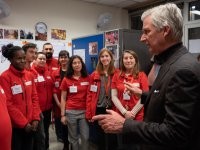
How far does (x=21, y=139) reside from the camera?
7.55 ft

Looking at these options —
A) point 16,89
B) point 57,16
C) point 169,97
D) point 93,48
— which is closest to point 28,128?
point 16,89

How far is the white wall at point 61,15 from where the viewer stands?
4559 millimetres

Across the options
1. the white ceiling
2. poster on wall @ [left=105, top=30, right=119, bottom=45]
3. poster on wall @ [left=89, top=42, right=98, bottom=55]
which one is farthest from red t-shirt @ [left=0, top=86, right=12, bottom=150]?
the white ceiling

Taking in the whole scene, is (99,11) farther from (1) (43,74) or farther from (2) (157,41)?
(2) (157,41)

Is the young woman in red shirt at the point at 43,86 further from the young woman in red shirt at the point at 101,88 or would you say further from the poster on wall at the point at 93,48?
the poster on wall at the point at 93,48

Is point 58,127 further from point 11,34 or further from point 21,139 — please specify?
point 11,34

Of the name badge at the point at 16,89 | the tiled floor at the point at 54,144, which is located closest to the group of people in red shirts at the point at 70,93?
the name badge at the point at 16,89

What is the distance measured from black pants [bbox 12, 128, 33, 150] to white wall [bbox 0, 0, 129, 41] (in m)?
2.84

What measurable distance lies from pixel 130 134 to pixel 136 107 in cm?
169

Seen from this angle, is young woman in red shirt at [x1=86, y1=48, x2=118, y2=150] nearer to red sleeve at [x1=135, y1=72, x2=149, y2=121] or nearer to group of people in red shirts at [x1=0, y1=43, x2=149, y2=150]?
group of people in red shirts at [x1=0, y1=43, x2=149, y2=150]

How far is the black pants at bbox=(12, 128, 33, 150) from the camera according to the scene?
7.35 feet

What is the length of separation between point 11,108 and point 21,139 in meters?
0.38

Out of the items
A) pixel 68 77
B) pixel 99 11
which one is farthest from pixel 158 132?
pixel 99 11

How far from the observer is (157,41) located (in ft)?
3.32
